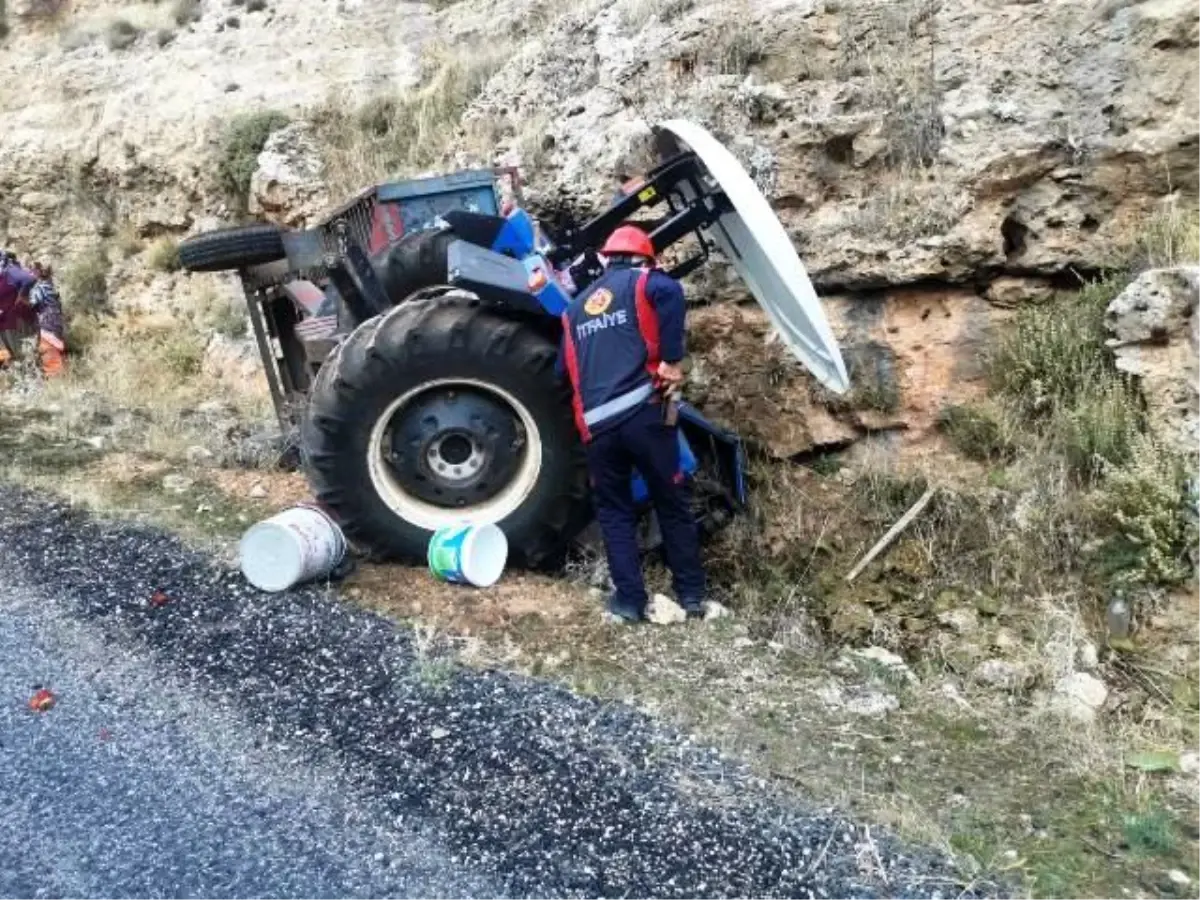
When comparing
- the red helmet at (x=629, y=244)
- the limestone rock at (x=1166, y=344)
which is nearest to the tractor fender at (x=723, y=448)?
the red helmet at (x=629, y=244)

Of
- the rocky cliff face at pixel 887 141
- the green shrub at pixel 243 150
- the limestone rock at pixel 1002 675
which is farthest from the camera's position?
the green shrub at pixel 243 150

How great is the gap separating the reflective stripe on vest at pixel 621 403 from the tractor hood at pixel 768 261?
0.81 meters

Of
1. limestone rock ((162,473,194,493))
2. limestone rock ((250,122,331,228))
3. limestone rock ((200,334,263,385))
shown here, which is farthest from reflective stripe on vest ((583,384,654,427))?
limestone rock ((250,122,331,228))

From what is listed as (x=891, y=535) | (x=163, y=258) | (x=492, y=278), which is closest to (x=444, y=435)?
(x=492, y=278)

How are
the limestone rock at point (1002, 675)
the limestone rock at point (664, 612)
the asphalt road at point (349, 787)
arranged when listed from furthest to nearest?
the limestone rock at point (664, 612) → the limestone rock at point (1002, 675) → the asphalt road at point (349, 787)

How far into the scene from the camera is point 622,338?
14.1 ft

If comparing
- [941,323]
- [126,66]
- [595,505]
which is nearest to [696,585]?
[595,505]

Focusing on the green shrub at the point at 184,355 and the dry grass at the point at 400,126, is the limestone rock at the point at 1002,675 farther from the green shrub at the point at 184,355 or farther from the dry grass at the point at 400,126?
the green shrub at the point at 184,355

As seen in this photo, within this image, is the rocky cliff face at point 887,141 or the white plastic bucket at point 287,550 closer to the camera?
the white plastic bucket at point 287,550

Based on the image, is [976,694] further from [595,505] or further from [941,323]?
[941,323]

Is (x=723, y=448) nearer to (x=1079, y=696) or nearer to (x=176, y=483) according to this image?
(x=1079, y=696)

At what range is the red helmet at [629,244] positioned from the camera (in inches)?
173

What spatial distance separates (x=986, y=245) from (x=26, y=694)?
4562 millimetres

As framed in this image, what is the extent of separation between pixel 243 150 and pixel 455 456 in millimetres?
Answer: 7041
